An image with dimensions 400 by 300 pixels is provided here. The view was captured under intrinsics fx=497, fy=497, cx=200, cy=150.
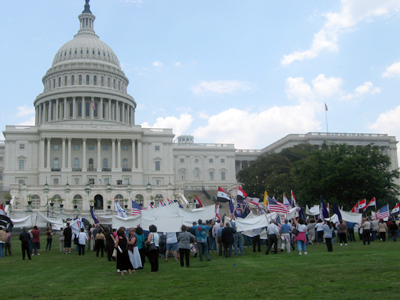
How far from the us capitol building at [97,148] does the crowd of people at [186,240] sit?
46.2 metres

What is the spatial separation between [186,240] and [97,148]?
80.7 m

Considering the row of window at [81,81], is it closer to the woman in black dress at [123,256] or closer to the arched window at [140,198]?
the arched window at [140,198]

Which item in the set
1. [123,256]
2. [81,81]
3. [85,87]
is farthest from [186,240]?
[81,81]

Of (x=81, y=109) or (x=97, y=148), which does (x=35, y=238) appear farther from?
(x=81, y=109)

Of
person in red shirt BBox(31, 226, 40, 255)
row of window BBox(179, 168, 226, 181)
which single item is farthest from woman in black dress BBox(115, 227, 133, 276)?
row of window BBox(179, 168, 226, 181)

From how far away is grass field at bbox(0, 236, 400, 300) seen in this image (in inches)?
520

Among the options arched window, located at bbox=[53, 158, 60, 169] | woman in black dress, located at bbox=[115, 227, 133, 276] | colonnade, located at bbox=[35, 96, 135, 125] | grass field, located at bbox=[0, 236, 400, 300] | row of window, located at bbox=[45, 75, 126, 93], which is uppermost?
row of window, located at bbox=[45, 75, 126, 93]

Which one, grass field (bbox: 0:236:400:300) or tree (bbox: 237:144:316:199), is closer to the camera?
grass field (bbox: 0:236:400:300)

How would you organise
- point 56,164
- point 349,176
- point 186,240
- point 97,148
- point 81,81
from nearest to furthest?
point 186,240 → point 349,176 → point 56,164 → point 97,148 → point 81,81

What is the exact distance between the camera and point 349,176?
171 feet

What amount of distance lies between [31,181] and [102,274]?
Result: 82.3 meters

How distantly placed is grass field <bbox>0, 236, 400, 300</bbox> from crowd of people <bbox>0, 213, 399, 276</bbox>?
661 mm

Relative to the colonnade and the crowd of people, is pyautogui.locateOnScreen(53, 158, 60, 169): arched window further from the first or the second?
the crowd of people

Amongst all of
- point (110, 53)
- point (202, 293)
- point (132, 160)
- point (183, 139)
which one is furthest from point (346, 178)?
point (183, 139)
